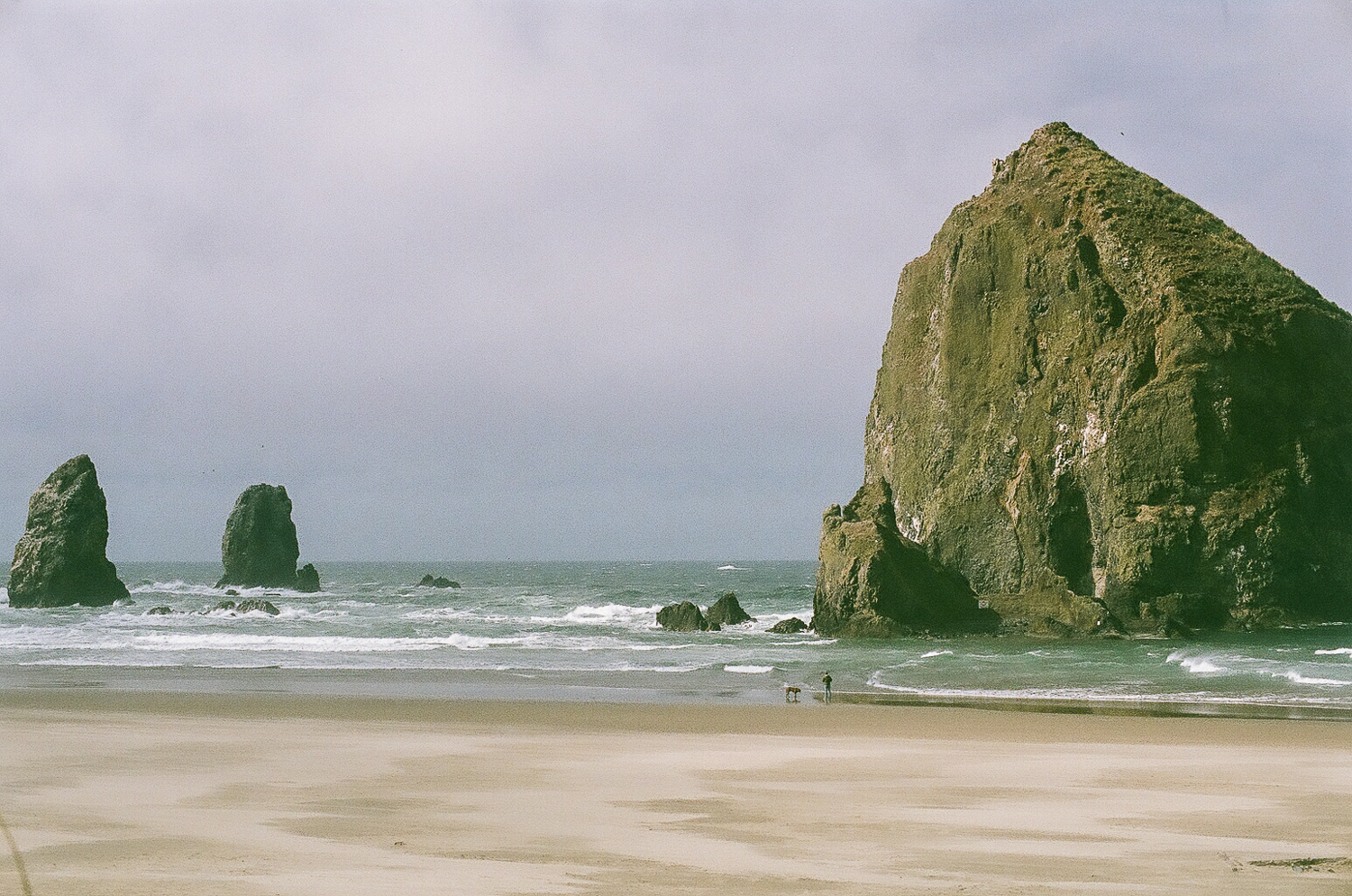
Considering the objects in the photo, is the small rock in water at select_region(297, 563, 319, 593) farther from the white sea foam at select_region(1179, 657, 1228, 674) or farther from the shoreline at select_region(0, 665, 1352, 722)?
the white sea foam at select_region(1179, 657, 1228, 674)

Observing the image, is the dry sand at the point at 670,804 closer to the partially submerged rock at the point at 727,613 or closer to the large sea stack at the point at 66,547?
the partially submerged rock at the point at 727,613

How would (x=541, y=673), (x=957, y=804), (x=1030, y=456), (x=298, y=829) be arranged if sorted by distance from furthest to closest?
(x=1030, y=456), (x=541, y=673), (x=957, y=804), (x=298, y=829)

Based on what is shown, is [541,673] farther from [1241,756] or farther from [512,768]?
[1241,756]

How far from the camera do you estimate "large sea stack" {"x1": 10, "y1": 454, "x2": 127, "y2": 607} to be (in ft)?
239

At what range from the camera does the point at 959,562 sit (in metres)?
53.0

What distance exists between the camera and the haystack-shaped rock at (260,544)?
9731 cm

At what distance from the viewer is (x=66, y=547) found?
242ft

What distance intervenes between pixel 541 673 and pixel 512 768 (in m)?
16.5

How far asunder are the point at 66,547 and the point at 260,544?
2429cm

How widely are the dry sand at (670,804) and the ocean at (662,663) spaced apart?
4527 mm

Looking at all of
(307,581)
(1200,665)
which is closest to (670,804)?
(1200,665)

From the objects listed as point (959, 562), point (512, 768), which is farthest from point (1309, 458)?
point (512, 768)

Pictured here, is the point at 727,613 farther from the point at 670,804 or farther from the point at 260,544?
the point at 260,544

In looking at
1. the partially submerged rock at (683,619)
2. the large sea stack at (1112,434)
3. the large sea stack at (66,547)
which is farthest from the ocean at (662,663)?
the large sea stack at (66,547)
